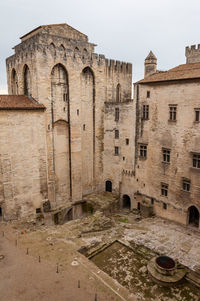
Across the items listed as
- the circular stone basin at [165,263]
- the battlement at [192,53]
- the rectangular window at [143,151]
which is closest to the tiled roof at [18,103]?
the rectangular window at [143,151]

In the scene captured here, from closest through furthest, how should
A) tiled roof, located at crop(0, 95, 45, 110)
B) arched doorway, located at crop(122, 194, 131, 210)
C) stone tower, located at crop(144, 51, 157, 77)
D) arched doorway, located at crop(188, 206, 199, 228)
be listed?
tiled roof, located at crop(0, 95, 45, 110), arched doorway, located at crop(188, 206, 199, 228), stone tower, located at crop(144, 51, 157, 77), arched doorway, located at crop(122, 194, 131, 210)

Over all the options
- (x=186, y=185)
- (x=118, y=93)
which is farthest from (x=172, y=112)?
(x=118, y=93)

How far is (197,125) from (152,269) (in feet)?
40.5

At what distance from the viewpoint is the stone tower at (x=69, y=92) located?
22438mm

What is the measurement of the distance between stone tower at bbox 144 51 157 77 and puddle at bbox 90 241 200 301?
63.0ft

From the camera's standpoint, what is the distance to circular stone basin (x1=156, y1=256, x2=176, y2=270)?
48.4 ft

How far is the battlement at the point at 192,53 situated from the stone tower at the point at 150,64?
7.67 meters

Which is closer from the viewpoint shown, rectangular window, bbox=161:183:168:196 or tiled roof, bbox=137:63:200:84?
tiled roof, bbox=137:63:200:84

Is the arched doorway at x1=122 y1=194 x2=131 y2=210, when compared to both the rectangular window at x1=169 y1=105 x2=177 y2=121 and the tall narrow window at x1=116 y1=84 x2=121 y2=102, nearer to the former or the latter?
the rectangular window at x1=169 y1=105 x2=177 y2=121

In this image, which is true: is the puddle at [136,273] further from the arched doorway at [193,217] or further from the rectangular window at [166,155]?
the rectangular window at [166,155]

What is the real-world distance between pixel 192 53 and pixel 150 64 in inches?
338

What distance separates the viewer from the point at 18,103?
68.7ft

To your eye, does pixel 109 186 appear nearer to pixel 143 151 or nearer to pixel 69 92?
pixel 143 151

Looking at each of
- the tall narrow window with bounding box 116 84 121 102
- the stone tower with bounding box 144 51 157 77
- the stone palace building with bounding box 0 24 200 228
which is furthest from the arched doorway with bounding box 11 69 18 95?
the stone tower with bounding box 144 51 157 77
